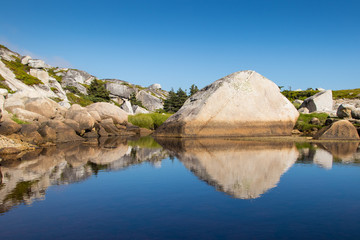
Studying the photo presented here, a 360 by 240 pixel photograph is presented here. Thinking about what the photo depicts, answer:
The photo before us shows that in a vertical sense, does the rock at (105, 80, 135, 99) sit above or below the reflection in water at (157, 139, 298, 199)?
above

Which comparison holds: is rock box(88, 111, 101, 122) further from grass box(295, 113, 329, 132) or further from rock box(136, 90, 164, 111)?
rock box(136, 90, 164, 111)

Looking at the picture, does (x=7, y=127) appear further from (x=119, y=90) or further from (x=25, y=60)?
(x=25, y=60)

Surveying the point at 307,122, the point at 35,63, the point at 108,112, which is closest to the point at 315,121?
the point at 307,122

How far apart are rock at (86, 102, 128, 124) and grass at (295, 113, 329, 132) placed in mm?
21627

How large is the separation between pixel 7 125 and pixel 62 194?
12.8 meters

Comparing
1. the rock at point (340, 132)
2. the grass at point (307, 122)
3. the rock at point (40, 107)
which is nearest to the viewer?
the rock at point (340, 132)

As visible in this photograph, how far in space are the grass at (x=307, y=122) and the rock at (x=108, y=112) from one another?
71.0 ft

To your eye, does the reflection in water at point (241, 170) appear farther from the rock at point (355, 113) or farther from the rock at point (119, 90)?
the rock at point (119, 90)

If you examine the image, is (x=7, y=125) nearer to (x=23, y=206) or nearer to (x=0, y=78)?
(x=23, y=206)

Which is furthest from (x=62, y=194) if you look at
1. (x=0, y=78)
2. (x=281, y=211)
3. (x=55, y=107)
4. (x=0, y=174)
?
(x=0, y=78)

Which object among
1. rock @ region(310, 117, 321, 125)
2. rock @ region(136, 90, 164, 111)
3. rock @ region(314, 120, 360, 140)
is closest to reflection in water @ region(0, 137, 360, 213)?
rock @ region(314, 120, 360, 140)

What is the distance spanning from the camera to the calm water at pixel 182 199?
5863 millimetres

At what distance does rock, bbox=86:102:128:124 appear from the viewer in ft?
120

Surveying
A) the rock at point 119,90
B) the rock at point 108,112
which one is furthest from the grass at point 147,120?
the rock at point 119,90
